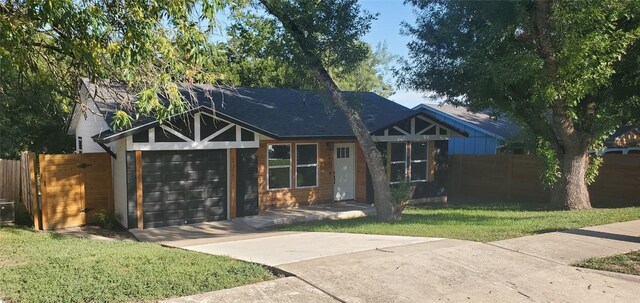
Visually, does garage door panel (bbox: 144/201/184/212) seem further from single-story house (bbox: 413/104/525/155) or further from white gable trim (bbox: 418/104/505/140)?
white gable trim (bbox: 418/104/505/140)

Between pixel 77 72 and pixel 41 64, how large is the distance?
1.83m

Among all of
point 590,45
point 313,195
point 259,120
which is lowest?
point 313,195

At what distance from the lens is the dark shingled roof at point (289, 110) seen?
14.5 meters

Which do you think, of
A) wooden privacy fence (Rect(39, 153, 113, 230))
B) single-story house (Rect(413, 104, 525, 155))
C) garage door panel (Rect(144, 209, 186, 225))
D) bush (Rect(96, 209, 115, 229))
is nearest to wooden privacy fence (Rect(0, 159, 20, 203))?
wooden privacy fence (Rect(39, 153, 113, 230))

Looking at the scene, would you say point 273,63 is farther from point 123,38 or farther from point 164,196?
point 123,38

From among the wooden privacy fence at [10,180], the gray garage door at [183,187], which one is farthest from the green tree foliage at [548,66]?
the wooden privacy fence at [10,180]

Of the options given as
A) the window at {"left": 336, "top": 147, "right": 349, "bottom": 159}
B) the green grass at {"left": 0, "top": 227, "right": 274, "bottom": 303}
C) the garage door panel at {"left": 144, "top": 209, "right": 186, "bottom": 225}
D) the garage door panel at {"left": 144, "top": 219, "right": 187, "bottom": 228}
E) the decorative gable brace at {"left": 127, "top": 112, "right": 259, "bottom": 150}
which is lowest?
the garage door panel at {"left": 144, "top": 219, "right": 187, "bottom": 228}

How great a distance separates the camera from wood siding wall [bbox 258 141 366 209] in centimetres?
1520

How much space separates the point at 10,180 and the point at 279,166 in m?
8.12

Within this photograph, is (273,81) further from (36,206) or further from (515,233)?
(515,233)

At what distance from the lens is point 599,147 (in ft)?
46.4

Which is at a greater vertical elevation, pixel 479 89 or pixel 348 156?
pixel 479 89

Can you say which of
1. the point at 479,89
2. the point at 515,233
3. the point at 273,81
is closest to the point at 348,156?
the point at 479,89

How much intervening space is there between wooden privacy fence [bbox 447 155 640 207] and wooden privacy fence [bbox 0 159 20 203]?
1453 centimetres
